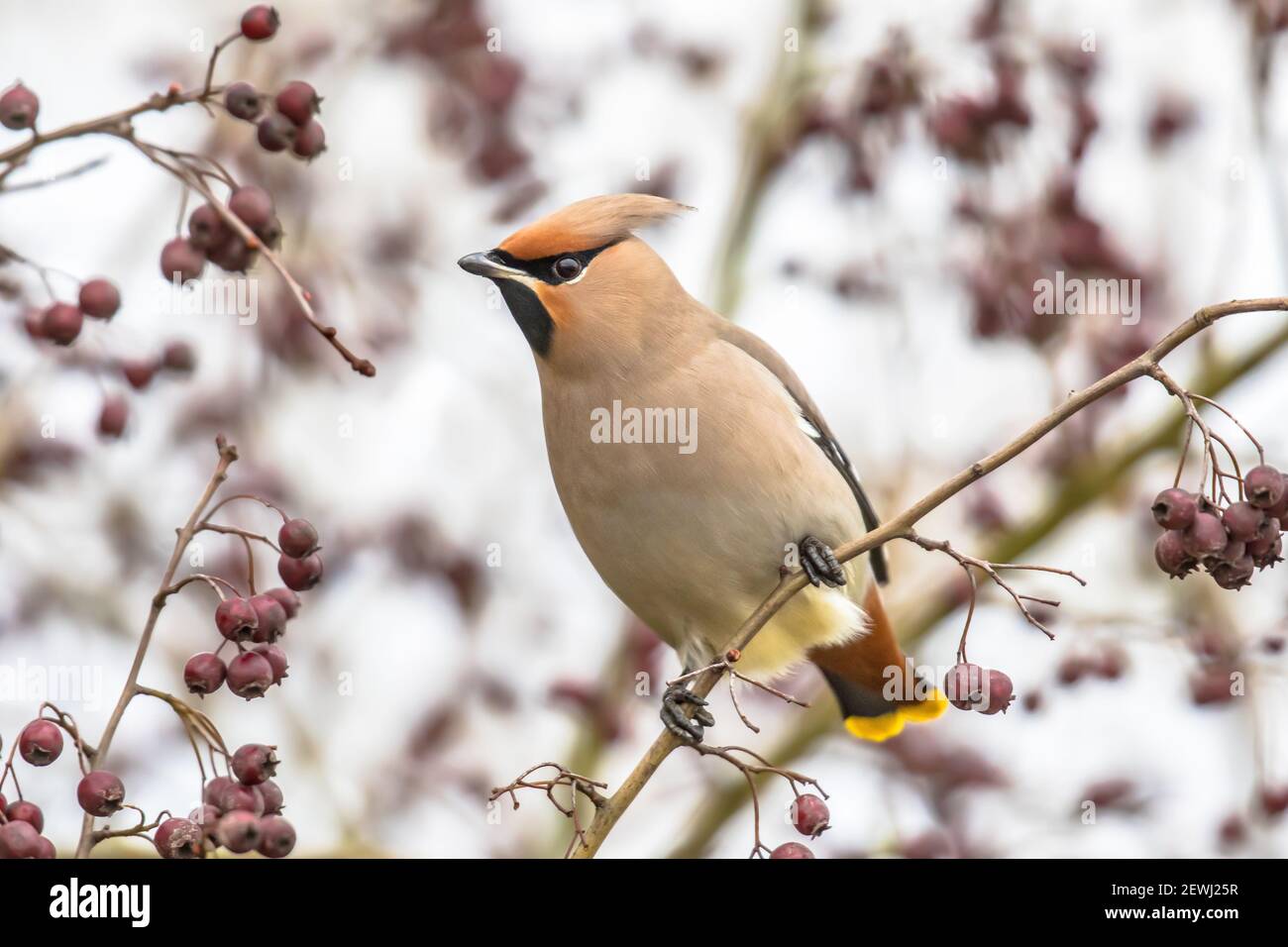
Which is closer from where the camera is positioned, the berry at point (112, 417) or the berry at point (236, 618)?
the berry at point (236, 618)

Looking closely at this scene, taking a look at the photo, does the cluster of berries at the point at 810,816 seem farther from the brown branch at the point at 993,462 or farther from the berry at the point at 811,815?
the brown branch at the point at 993,462

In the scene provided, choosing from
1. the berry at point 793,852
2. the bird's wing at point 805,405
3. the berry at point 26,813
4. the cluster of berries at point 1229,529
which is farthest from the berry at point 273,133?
the bird's wing at point 805,405

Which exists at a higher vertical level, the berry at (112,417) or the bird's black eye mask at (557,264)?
the bird's black eye mask at (557,264)

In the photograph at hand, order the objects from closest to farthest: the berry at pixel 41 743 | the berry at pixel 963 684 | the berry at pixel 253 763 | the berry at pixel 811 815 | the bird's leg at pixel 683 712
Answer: the berry at pixel 253 763 → the berry at pixel 41 743 → the berry at pixel 963 684 → the berry at pixel 811 815 → the bird's leg at pixel 683 712

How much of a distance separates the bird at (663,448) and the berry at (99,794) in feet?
5.01

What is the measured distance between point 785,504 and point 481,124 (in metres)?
1.75

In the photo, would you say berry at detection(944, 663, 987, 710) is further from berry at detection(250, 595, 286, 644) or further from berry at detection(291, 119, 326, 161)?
berry at detection(291, 119, 326, 161)

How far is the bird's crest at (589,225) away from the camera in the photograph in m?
3.36

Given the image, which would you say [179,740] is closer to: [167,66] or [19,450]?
[19,450]

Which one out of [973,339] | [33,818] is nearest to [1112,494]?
[973,339]

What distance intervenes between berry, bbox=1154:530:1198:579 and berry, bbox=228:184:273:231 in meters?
1.23

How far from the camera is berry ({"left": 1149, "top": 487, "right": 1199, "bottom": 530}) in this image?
2.07 meters

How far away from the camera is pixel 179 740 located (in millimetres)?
4715

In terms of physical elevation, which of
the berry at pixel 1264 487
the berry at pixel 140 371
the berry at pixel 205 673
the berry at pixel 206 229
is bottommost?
the berry at pixel 205 673
